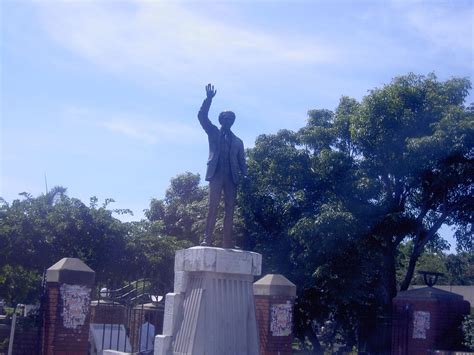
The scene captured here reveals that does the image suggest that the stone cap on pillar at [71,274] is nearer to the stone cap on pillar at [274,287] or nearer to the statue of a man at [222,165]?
the statue of a man at [222,165]

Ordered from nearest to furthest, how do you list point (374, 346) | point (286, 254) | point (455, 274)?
1. point (374, 346)
2. point (286, 254)
3. point (455, 274)

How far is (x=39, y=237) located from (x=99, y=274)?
235 centimetres

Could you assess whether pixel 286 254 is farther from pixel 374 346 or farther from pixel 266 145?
pixel 374 346

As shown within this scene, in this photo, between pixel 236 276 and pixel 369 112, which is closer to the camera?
pixel 236 276

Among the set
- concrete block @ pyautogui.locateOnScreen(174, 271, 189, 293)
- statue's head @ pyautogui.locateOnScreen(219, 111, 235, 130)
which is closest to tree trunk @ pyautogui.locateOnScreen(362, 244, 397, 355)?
concrete block @ pyautogui.locateOnScreen(174, 271, 189, 293)

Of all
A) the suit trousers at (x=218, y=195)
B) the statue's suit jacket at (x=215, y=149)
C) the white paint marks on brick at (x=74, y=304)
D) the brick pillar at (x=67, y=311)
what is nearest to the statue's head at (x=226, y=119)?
the statue's suit jacket at (x=215, y=149)

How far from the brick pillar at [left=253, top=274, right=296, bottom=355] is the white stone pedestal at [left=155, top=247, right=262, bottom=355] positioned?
288 cm

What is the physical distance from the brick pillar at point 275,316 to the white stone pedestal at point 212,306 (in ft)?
9.46

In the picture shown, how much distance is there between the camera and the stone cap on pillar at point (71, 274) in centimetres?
1030

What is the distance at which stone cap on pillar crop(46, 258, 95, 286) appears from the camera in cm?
1030

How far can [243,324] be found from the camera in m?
8.64

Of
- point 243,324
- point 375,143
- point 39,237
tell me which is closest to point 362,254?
point 375,143

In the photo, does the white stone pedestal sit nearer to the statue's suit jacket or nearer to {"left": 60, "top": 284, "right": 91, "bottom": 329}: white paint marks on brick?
the statue's suit jacket

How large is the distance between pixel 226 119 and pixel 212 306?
2455mm
